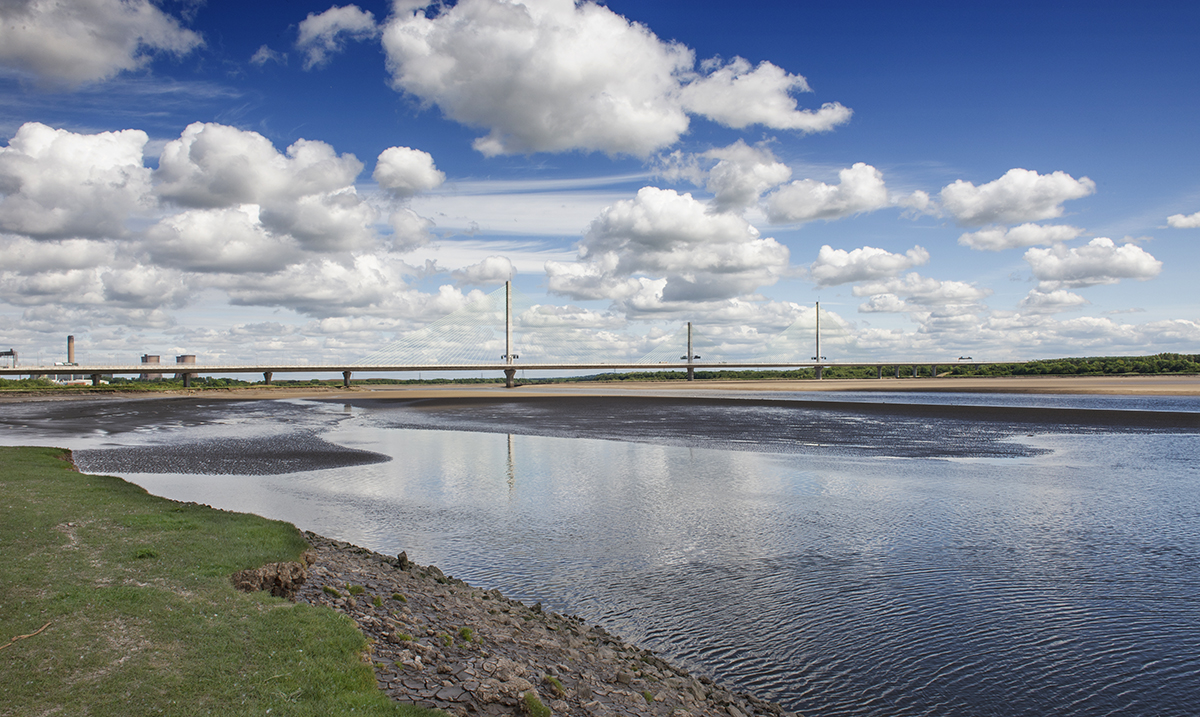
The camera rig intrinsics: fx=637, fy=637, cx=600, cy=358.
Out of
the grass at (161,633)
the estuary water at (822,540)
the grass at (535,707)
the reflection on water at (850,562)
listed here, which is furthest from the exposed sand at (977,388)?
the grass at (535,707)

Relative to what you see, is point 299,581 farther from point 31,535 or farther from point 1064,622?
point 1064,622

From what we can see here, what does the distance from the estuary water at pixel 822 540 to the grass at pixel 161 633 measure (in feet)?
12.7

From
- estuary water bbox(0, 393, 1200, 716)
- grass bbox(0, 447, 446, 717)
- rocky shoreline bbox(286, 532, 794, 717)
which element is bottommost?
estuary water bbox(0, 393, 1200, 716)

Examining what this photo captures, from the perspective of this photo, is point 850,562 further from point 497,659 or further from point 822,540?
point 497,659

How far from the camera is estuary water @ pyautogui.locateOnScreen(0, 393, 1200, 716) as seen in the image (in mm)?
8031

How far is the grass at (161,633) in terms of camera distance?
17.6ft

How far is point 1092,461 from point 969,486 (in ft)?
27.9

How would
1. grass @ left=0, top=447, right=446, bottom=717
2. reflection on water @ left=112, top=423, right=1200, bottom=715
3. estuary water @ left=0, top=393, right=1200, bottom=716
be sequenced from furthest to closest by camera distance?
estuary water @ left=0, top=393, right=1200, bottom=716 → reflection on water @ left=112, top=423, right=1200, bottom=715 → grass @ left=0, top=447, right=446, bottom=717

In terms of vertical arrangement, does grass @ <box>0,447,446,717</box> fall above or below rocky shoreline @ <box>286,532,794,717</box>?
above

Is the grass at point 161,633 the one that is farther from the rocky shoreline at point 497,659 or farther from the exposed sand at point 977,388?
the exposed sand at point 977,388

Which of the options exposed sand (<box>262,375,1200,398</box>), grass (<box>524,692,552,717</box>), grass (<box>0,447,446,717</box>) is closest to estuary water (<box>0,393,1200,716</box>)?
grass (<box>524,692,552,717</box>)

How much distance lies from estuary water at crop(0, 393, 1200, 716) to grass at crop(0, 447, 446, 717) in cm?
388

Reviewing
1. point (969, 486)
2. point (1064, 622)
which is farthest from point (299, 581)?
point (969, 486)

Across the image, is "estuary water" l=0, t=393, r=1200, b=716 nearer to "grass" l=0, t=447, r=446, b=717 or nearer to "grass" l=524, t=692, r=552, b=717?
"grass" l=524, t=692, r=552, b=717
